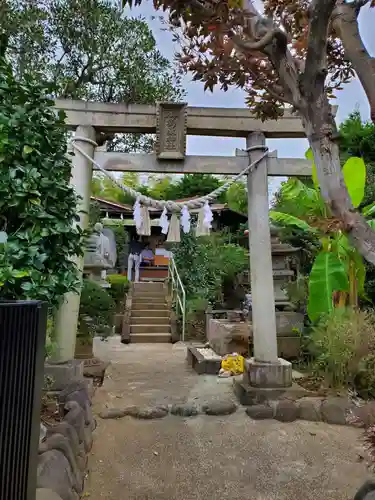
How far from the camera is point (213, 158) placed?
17.3 feet

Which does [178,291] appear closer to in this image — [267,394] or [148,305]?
[148,305]

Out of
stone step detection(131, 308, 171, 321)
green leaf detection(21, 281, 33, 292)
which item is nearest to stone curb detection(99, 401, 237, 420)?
green leaf detection(21, 281, 33, 292)

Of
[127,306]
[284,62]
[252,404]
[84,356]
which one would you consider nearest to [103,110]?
[284,62]

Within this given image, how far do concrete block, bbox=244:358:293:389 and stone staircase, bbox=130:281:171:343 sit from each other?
606 cm

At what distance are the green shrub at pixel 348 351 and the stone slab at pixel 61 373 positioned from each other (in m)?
3.11

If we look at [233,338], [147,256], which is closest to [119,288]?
[147,256]

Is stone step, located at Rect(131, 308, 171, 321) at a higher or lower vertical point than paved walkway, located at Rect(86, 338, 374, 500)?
higher

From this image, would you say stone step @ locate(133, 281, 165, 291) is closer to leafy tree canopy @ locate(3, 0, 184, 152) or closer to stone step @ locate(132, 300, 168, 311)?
stone step @ locate(132, 300, 168, 311)

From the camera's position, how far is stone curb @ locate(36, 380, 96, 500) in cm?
213

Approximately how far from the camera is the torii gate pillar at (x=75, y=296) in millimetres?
4664

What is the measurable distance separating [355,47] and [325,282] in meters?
3.61

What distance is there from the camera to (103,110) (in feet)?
16.7

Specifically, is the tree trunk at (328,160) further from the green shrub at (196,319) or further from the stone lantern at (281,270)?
the green shrub at (196,319)

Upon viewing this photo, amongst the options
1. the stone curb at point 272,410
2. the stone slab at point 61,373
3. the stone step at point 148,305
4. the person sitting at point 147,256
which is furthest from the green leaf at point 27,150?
the person sitting at point 147,256
